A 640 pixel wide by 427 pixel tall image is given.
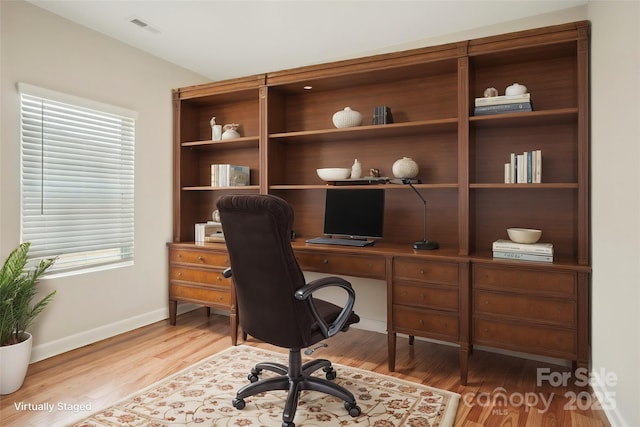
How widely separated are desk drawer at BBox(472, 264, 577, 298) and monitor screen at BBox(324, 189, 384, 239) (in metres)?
0.85

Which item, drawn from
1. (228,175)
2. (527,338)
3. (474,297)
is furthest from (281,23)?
(527,338)

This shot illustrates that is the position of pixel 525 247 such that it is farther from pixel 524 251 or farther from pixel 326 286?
pixel 326 286

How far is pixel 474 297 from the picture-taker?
252cm

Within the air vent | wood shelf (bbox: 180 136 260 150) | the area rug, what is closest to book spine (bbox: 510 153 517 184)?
the area rug

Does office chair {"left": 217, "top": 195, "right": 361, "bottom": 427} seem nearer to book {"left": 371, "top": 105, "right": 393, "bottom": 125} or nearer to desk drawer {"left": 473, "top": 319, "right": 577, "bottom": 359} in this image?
desk drawer {"left": 473, "top": 319, "right": 577, "bottom": 359}

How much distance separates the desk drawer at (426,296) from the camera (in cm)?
256

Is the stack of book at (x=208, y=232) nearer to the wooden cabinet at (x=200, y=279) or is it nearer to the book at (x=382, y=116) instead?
the wooden cabinet at (x=200, y=279)

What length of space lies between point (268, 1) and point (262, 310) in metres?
2.15

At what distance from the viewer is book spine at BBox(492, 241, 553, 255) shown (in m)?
2.41

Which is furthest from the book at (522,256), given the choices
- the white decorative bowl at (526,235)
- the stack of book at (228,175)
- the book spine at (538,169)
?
the stack of book at (228,175)

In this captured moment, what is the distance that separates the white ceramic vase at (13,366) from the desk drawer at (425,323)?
2.43 metres

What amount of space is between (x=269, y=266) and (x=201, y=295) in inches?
71.6

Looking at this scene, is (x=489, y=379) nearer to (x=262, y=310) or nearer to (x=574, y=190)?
(x=574, y=190)

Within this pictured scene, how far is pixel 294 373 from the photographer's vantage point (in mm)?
2211
